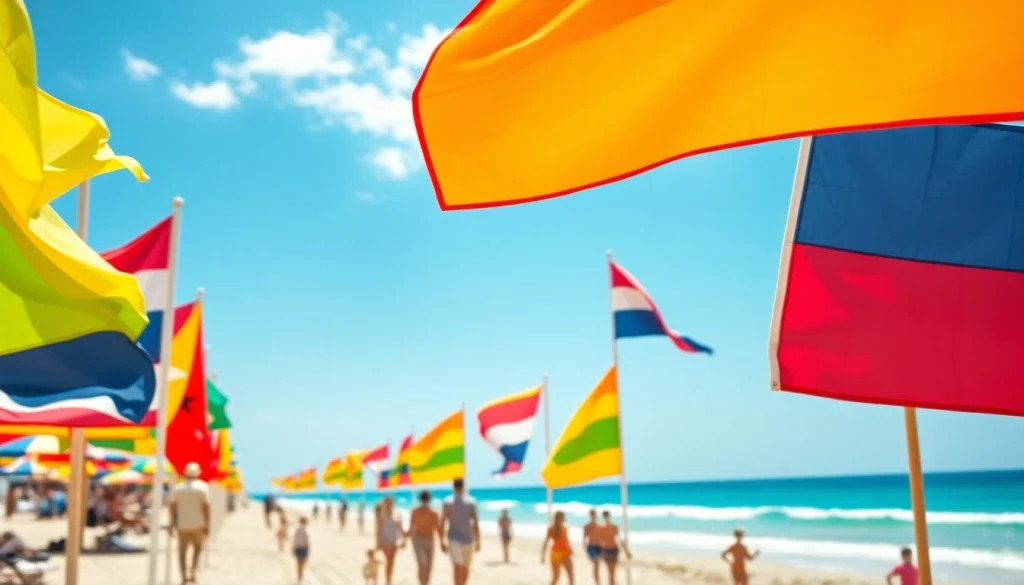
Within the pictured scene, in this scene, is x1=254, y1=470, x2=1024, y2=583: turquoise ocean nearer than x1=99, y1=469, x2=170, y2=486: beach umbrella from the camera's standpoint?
Yes

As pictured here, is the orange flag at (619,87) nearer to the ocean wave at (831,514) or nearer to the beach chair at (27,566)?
the beach chair at (27,566)

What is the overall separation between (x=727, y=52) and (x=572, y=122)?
0.52 meters

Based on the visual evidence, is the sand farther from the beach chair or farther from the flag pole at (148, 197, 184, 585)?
the flag pole at (148, 197, 184, 585)

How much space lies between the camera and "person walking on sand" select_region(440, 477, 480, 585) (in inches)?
431

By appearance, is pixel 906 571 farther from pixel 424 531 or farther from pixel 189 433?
pixel 189 433

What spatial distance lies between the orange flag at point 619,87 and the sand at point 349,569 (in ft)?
43.6

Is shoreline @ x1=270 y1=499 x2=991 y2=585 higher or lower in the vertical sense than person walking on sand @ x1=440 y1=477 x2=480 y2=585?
lower

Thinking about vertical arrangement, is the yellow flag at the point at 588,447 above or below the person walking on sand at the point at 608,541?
above

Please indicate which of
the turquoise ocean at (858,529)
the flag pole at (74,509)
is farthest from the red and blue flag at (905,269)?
the turquoise ocean at (858,529)

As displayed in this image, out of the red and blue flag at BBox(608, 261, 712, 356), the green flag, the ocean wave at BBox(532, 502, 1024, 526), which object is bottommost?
the ocean wave at BBox(532, 502, 1024, 526)

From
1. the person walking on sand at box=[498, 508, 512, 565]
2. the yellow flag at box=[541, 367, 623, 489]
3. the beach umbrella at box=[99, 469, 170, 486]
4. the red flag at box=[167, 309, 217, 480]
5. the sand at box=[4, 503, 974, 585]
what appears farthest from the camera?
the beach umbrella at box=[99, 469, 170, 486]

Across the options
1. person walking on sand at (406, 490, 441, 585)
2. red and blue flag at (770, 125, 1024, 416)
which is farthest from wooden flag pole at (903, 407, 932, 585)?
person walking on sand at (406, 490, 441, 585)

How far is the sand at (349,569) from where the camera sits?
16094 millimetres

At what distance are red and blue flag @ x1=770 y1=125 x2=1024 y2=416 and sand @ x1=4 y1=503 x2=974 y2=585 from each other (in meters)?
13.0
